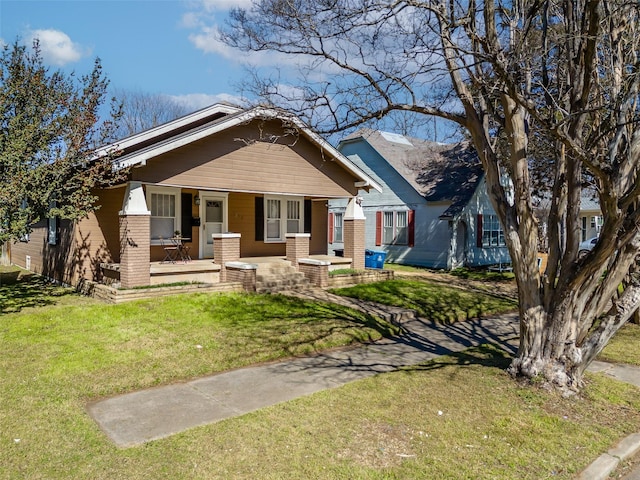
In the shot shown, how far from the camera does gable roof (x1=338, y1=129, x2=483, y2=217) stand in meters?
21.2

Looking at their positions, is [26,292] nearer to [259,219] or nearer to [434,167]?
[259,219]

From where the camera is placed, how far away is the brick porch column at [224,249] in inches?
488

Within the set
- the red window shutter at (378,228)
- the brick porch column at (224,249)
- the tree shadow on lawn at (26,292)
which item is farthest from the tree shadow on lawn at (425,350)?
the red window shutter at (378,228)

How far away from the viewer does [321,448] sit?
420 cm

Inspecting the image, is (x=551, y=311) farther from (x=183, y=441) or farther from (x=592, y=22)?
(x=183, y=441)

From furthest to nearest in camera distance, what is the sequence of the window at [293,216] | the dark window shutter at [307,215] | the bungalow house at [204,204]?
1. the dark window shutter at [307,215]
2. the window at [293,216]
3. the bungalow house at [204,204]

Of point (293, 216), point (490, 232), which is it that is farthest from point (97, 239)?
point (490, 232)

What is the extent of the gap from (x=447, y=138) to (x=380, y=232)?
15.4 metres

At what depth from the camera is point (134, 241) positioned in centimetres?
1076

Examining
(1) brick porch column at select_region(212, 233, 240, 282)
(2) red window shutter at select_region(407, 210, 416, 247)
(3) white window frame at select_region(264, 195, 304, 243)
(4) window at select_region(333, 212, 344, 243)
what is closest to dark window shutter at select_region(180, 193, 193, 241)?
(1) brick porch column at select_region(212, 233, 240, 282)

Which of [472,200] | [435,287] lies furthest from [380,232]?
[435,287]

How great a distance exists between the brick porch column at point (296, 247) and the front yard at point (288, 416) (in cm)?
555

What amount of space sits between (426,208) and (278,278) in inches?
444

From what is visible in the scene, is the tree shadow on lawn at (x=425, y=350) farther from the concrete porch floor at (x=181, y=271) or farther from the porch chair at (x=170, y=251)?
the porch chair at (x=170, y=251)
